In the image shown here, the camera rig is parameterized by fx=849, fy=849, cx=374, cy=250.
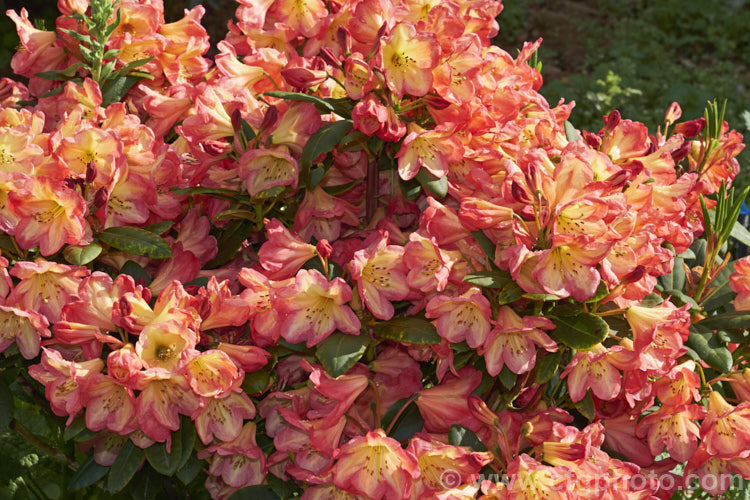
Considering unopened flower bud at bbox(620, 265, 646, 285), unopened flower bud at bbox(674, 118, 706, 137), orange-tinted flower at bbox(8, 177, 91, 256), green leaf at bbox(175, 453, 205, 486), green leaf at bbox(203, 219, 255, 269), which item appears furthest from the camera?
unopened flower bud at bbox(674, 118, 706, 137)

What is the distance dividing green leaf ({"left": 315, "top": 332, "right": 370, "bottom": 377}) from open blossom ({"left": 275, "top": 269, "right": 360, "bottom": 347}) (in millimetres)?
15

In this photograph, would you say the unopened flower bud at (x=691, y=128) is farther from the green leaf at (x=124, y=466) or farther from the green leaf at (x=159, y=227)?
the green leaf at (x=124, y=466)

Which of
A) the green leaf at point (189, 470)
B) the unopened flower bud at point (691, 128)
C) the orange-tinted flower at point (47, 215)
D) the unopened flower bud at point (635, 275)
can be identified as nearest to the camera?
the unopened flower bud at point (635, 275)

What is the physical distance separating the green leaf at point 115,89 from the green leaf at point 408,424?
84 centimetres

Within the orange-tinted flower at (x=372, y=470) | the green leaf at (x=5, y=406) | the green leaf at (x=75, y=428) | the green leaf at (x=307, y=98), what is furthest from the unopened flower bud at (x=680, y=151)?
the green leaf at (x=5, y=406)

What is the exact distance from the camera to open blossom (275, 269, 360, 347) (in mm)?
1298

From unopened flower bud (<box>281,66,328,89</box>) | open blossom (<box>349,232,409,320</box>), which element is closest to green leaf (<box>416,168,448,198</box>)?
open blossom (<box>349,232,409,320</box>)

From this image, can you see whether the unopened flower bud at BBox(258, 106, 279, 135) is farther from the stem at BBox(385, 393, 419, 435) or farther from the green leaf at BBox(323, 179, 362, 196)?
the stem at BBox(385, 393, 419, 435)

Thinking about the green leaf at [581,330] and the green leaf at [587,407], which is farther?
the green leaf at [587,407]

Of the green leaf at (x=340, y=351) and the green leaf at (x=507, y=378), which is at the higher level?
the green leaf at (x=340, y=351)

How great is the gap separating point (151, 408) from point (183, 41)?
81 cm

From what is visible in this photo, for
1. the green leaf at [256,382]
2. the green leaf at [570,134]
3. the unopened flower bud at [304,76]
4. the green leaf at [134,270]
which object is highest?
the unopened flower bud at [304,76]

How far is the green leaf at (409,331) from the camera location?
134cm

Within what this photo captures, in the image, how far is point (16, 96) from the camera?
1.91 metres
